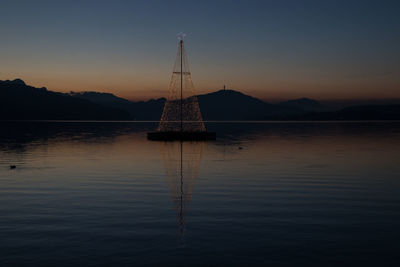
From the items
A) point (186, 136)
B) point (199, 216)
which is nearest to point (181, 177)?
point (199, 216)

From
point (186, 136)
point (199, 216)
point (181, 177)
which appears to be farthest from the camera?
point (186, 136)

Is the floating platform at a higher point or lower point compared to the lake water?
higher

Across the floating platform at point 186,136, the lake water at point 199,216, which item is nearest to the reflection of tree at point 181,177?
the lake water at point 199,216

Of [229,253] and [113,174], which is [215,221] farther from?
[113,174]

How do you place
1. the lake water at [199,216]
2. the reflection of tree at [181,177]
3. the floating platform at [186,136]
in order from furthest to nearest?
the floating platform at [186,136] < the reflection of tree at [181,177] < the lake water at [199,216]

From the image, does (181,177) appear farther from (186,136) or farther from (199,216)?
(186,136)

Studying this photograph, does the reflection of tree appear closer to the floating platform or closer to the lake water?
the lake water

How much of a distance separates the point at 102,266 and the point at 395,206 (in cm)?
1590

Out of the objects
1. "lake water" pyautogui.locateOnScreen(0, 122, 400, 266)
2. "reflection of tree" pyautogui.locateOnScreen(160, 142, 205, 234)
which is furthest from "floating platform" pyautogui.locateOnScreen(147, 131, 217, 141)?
"lake water" pyautogui.locateOnScreen(0, 122, 400, 266)

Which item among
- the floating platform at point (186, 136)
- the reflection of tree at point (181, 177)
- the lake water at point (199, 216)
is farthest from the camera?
the floating platform at point (186, 136)

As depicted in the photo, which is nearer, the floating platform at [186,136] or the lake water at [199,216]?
the lake water at [199,216]

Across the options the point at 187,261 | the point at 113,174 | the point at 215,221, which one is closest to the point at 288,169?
the point at 113,174

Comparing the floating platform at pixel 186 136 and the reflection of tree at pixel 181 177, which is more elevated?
the floating platform at pixel 186 136

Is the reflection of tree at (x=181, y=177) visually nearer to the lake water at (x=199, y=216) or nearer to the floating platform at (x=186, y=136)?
the lake water at (x=199, y=216)
